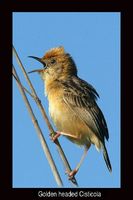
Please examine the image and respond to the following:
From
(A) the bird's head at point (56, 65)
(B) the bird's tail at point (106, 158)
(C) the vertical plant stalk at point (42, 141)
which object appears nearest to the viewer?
(C) the vertical plant stalk at point (42, 141)

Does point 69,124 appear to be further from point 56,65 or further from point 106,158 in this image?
point 56,65

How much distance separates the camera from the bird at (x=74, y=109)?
7375 mm

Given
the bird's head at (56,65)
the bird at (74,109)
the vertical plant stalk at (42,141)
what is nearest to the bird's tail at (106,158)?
the bird at (74,109)

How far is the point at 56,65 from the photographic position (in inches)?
317

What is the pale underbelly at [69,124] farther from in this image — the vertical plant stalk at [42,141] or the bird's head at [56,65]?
the vertical plant stalk at [42,141]

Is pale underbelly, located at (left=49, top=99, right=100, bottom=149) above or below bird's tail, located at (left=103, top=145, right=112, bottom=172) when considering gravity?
above

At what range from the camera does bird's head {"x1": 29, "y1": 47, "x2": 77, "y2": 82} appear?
7891 mm

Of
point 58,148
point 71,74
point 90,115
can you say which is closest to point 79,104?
point 90,115

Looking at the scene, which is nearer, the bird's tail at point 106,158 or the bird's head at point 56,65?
the bird's tail at point 106,158

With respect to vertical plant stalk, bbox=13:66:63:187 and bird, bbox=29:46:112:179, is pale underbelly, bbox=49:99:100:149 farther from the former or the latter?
vertical plant stalk, bbox=13:66:63:187

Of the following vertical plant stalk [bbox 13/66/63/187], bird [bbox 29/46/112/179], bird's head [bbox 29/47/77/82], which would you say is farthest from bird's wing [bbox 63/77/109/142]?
vertical plant stalk [bbox 13/66/63/187]

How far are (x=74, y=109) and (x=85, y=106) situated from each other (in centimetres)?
21

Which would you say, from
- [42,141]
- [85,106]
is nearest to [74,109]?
[85,106]
